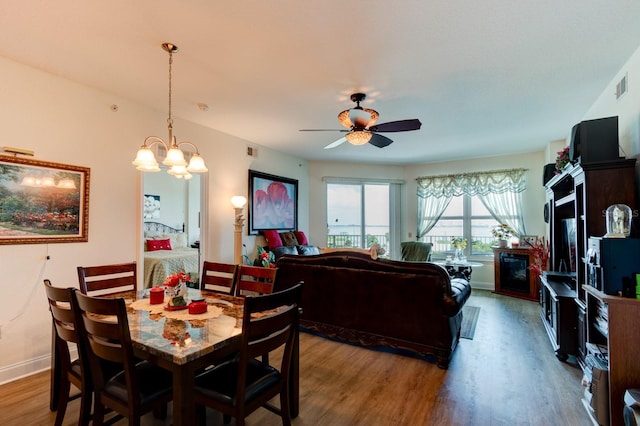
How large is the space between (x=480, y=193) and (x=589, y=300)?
438 cm

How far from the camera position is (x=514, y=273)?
226 inches

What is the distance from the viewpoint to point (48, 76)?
9.43 feet

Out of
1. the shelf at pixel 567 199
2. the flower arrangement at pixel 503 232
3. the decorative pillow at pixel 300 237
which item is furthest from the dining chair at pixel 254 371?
the flower arrangement at pixel 503 232

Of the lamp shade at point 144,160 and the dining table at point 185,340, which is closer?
the dining table at point 185,340

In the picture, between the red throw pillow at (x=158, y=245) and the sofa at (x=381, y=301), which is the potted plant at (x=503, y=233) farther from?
the red throw pillow at (x=158, y=245)

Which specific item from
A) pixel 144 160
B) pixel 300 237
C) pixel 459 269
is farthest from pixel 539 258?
pixel 144 160

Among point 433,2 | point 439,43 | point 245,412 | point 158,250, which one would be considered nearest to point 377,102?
point 439,43

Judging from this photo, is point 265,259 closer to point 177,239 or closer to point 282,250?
point 282,250

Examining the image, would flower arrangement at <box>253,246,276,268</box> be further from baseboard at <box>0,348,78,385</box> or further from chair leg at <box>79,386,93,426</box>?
chair leg at <box>79,386,93,426</box>

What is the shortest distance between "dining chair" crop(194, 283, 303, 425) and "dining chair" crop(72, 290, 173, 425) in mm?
225

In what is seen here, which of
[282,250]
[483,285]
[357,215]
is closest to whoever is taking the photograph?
[282,250]

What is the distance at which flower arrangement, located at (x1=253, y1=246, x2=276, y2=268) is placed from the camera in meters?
4.95

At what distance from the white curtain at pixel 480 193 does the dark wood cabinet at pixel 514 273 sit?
2.12ft

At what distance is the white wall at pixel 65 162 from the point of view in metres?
2.67
